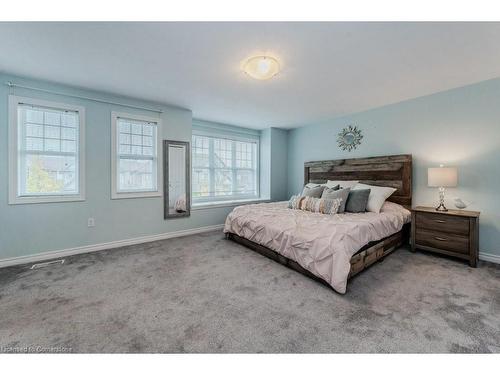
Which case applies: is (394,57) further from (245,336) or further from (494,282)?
(245,336)

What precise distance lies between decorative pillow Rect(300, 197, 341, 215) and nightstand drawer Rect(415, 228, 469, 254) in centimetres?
113

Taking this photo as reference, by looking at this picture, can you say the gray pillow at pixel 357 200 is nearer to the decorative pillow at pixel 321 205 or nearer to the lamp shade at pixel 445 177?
the decorative pillow at pixel 321 205

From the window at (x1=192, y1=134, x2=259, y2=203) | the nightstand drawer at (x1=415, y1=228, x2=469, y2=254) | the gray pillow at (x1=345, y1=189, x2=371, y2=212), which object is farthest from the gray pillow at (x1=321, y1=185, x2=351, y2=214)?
the window at (x1=192, y1=134, x2=259, y2=203)

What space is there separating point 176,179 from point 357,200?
9.99 feet

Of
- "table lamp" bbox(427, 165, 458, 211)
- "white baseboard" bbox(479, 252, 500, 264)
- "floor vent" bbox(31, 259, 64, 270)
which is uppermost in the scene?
"table lamp" bbox(427, 165, 458, 211)

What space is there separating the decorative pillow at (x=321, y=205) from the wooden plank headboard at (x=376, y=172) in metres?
1.11

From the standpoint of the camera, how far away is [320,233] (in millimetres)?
2230

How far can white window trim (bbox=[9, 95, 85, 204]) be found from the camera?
257 cm

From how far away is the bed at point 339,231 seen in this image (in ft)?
6.79

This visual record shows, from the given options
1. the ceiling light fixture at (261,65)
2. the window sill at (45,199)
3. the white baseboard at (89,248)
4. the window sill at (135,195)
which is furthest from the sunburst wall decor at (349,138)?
the window sill at (45,199)

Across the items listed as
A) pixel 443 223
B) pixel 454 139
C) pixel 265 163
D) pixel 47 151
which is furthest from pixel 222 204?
pixel 454 139

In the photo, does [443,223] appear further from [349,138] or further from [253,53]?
[253,53]

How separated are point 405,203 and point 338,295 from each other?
7.60 feet

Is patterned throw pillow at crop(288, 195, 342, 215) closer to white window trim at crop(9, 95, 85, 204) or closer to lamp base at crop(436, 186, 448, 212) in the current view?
lamp base at crop(436, 186, 448, 212)
